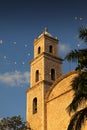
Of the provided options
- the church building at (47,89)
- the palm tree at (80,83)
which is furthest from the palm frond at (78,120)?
the church building at (47,89)

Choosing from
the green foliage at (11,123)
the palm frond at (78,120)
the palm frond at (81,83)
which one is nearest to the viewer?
the palm frond at (81,83)

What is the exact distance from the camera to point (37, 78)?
37062 mm

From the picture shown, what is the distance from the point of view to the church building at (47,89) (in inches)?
1258

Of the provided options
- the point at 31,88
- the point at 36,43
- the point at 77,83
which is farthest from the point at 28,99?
the point at 77,83

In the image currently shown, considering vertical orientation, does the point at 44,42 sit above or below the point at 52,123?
above

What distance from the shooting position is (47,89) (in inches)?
1367

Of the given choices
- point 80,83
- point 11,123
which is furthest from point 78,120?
point 11,123

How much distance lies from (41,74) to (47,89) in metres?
1.90

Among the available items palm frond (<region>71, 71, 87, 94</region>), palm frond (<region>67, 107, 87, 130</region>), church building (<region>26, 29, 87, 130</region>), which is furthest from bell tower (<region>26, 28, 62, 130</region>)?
palm frond (<region>71, 71, 87, 94</region>)

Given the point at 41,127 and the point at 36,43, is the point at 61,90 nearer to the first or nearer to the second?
the point at 41,127

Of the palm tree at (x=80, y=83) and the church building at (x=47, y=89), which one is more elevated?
the church building at (x=47, y=89)

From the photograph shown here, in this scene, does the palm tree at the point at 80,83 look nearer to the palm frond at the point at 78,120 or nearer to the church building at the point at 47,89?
the palm frond at the point at 78,120

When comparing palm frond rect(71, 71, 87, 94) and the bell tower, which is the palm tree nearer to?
palm frond rect(71, 71, 87, 94)

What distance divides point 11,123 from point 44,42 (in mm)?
10184
